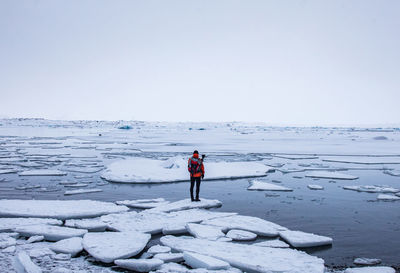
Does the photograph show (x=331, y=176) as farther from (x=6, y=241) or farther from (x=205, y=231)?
(x=6, y=241)

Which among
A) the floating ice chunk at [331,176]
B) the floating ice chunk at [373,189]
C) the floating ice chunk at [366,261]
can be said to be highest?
the floating ice chunk at [331,176]

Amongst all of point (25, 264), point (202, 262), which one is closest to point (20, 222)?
point (25, 264)

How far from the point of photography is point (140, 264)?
4105 mm

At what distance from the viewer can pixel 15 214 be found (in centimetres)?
640

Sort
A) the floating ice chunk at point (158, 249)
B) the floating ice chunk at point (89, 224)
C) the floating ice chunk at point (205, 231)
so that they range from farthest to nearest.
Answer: the floating ice chunk at point (89, 224)
the floating ice chunk at point (205, 231)
the floating ice chunk at point (158, 249)

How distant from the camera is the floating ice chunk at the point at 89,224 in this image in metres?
5.77

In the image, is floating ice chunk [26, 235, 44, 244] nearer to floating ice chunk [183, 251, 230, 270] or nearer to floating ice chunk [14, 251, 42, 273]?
floating ice chunk [14, 251, 42, 273]

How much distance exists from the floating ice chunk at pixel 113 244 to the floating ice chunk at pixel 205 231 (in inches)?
30.3

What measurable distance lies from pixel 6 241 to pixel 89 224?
138 cm

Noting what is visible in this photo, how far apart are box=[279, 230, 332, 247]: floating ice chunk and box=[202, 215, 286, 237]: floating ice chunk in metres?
0.25

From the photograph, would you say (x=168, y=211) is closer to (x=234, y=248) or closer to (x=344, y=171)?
(x=234, y=248)

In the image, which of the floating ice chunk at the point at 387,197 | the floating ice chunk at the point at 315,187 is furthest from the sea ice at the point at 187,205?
the floating ice chunk at the point at 387,197

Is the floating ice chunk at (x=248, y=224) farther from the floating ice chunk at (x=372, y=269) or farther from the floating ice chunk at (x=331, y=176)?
the floating ice chunk at (x=331, y=176)

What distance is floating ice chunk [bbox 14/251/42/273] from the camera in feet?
12.6
